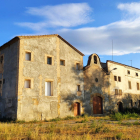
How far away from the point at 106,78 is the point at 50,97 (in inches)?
402

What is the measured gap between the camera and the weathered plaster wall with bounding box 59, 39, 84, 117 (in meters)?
21.4

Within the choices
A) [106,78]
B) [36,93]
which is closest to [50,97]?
[36,93]

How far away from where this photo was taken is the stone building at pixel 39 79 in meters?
18.3

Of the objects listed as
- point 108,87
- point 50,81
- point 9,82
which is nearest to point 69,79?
point 50,81

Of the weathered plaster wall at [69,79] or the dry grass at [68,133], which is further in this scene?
the weathered plaster wall at [69,79]

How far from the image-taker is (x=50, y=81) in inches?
818

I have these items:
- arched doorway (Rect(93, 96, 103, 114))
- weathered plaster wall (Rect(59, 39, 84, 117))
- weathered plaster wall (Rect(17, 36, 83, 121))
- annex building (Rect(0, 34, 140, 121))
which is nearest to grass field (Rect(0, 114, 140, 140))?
weathered plaster wall (Rect(17, 36, 83, 121))

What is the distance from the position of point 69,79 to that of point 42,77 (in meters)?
3.82

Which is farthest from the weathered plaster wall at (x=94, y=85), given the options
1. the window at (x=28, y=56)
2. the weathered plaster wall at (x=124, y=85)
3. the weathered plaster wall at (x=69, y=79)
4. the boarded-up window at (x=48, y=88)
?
the window at (x=28, y=56)

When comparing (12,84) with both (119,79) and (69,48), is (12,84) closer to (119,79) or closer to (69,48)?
(69,48)

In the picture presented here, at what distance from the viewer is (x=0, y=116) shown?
64.1ft

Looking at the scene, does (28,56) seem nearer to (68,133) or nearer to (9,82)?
(9,82)

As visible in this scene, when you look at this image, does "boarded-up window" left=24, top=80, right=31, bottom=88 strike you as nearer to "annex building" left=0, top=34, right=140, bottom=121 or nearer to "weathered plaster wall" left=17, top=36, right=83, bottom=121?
"annex building" left=0, top=34, right=140, bottom=121

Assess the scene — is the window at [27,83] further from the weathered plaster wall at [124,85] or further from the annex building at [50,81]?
the weathered plaster wall at [124,85]
